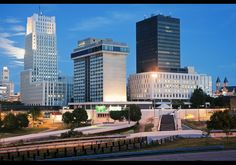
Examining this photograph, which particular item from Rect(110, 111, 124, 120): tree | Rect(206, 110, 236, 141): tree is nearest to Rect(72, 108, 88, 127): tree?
Rect(110, 111, 124, 120): tree

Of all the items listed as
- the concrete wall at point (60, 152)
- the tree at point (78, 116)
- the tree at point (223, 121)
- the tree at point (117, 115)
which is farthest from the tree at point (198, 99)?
the concrete wall at point (60, 152)

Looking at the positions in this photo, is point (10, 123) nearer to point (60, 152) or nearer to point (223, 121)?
point (223, 121)

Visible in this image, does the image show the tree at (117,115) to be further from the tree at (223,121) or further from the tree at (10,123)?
the tree at (223,121)

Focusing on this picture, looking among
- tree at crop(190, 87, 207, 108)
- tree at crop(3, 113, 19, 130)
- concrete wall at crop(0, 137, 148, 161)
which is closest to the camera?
concrete wall at crop(0, 137, 148, 161)

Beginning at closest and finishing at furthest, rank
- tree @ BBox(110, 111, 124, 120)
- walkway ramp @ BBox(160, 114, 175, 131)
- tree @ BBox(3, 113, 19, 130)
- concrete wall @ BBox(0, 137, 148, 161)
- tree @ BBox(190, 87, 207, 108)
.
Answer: concrete wall @ BBox(0, 137, 148, 161) < walkway ramp @ BBox(160, 114, 175, 131) < tree @ BBox(3, 113, 19, 130) < tree @ BBox(110, 111, 124, 120) < tree @ BBox(190, 87, 207, 108)

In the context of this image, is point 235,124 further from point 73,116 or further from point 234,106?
point 234,106

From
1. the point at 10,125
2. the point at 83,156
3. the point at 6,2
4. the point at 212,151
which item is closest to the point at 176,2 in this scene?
the point at 6,2

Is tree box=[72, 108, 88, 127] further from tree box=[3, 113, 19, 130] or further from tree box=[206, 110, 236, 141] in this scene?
tree box=[206, 110, 236, 141]

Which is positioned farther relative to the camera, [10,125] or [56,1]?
[10,125]

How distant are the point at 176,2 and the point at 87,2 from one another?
2807 millimetres

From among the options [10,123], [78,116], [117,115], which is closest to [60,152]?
[10,123]

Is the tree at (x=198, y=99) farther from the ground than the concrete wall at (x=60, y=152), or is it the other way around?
the tree at (x=198, y=99)

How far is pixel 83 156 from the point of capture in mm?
37281

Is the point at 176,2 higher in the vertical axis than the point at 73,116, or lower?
higher
